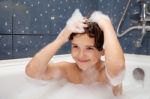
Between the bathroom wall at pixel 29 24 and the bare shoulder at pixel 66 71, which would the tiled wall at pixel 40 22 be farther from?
the bare shoulder at pixel 66 71

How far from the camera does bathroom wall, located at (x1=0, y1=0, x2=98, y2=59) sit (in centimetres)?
143

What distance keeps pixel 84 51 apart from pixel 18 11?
2.07 feet

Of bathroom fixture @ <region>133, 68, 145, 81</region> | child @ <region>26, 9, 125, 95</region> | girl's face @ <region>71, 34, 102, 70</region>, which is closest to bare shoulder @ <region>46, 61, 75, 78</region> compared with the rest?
child @ <region>26, 9, 125, 95</region>

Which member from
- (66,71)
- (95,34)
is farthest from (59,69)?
(95,34)

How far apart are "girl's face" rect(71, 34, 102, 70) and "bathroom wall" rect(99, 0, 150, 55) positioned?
2.49 ft

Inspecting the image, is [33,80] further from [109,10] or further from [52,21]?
[109,10]

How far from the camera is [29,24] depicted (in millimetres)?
1549

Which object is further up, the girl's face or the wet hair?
the wet hair

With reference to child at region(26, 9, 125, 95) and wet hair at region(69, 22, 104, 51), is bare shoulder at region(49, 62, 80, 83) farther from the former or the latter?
wet hair at region(69, 22, 104, 51)

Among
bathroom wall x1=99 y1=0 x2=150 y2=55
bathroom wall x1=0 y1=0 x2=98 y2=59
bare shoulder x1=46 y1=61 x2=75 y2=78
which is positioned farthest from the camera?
bathroom wall x1=99 y1=0 x2=150 y2=55

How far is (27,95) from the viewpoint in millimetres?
1239

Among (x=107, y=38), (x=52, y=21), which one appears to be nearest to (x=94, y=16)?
(x=107, y=38)

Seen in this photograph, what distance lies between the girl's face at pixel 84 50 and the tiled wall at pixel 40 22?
56 centimetres

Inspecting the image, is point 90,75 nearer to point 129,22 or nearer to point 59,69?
point 59,69
